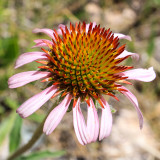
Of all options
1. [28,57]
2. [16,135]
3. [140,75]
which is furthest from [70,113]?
[28,57]

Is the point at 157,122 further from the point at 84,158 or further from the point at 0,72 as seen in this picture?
the point at 0,72

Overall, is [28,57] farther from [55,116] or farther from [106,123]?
[106,123]

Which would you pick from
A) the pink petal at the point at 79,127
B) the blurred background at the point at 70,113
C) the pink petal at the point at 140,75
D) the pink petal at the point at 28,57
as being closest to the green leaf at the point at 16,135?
the blurred background at the point at 70,113

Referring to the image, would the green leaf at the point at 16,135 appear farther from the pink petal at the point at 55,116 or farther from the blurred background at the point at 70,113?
the pink petal at the point at 55,116

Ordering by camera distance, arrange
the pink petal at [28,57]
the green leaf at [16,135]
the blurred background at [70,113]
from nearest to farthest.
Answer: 1. the pink petal at [28,57]
2. the green leaf at [16,135]
3. the blurred background at [70,113]

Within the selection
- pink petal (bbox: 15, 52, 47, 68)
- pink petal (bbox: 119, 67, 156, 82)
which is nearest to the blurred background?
pink petal (bbox: 15, 52, 47, 68)

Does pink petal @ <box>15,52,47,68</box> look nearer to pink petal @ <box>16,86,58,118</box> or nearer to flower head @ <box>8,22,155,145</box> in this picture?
flower head @ <box>8,22,155,145</box>

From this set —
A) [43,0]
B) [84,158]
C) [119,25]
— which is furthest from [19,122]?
[119,25]
